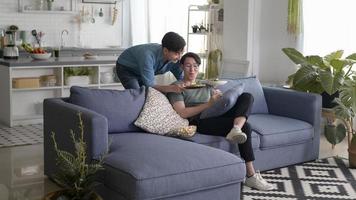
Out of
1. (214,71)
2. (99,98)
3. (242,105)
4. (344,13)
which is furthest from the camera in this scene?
(214,71)

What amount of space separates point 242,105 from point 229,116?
14 cm

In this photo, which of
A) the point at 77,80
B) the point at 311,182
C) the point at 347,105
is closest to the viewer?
the point at 311,182

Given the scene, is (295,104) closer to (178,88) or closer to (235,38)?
(178,88)

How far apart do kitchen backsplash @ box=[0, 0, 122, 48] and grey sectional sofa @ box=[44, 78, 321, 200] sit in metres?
3.99

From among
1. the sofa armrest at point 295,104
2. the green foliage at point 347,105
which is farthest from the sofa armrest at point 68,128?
the green foliage at point 347,105

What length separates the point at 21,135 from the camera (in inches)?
217

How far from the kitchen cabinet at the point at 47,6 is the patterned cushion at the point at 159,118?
4252 millimetres

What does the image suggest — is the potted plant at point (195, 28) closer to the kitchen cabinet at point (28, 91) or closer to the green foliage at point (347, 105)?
the kitchen cabinet at point (28, 91)

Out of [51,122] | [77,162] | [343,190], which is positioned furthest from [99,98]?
[343,190]

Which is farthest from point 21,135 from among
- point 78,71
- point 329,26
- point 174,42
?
point 329,26

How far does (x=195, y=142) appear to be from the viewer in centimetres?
372

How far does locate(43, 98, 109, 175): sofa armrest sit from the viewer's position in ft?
10.5

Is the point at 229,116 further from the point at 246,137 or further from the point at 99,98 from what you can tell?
the point at 99,98

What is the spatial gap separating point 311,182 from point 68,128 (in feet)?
6.49
